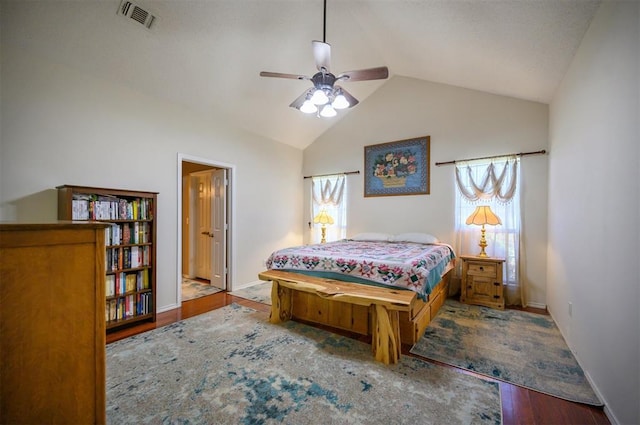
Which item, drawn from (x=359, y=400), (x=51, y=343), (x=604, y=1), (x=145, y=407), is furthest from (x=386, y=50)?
(x=145, y=407)

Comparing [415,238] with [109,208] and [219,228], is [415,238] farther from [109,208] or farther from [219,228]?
[109,208]

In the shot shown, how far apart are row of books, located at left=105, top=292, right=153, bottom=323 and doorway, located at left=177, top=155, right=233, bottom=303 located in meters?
0.52

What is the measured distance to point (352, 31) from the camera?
129 inches

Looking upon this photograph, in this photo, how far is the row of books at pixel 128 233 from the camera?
2.61 metres

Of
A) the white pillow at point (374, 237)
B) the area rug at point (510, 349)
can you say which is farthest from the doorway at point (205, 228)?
the area rug at point (510, 349)

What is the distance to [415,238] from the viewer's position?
154 inches

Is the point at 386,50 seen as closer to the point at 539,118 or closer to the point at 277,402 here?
the point at 539,118

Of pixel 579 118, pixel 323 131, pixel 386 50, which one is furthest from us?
pixel 323 131

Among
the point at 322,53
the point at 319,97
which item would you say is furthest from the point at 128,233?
the point at 322,53

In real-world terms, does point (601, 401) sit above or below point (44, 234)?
below

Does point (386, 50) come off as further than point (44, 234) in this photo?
Yes

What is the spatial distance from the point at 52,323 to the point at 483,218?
3965 mm

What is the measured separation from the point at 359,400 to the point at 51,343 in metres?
1.60

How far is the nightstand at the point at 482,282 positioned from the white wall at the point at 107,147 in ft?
10.7
